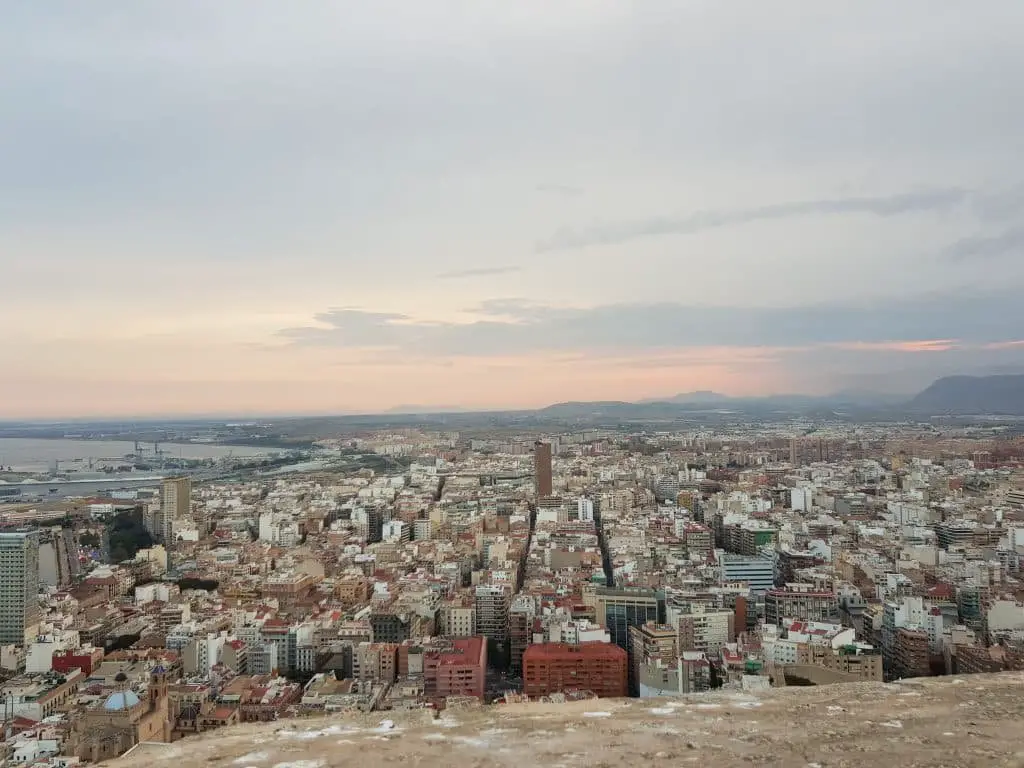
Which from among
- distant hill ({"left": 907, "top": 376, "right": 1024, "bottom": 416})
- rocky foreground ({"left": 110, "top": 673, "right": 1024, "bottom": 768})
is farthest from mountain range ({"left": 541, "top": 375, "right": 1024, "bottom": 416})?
rocky foreground ({"left": 110, "top": 673, "right": 1024, "bottom": 768})

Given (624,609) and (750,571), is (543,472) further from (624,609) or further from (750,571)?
(624,609)

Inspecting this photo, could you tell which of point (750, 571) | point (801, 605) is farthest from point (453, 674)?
point (750, 571)

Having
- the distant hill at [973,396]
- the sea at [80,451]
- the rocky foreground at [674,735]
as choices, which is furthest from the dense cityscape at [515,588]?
the sea at [80,451]

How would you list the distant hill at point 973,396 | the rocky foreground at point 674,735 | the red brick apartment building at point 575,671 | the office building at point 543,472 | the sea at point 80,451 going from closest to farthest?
the rocky foreground at point 674,735
the red brick apartment building at point 575,671
the distant hill at point 973,396
the office building at point 543,472
the sea at point 80,451

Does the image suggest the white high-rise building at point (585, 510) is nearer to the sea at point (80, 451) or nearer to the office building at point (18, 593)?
the office building at point (18, 593)

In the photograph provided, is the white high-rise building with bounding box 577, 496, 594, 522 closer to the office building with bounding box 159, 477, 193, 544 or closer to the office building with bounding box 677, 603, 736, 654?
the office building with bounding box 159, 477, 193, 544
